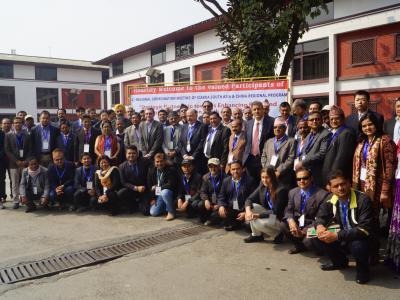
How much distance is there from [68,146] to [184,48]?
56.7 ft

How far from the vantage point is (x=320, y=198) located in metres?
4.63

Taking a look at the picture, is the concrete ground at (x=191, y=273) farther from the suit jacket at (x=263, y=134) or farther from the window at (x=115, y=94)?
the window at (x=115, y=94)

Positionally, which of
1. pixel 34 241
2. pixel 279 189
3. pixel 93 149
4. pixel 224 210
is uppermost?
pixel 93 149

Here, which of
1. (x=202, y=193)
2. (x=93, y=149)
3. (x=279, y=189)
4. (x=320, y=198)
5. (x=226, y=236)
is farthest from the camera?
(x=93, y=149)

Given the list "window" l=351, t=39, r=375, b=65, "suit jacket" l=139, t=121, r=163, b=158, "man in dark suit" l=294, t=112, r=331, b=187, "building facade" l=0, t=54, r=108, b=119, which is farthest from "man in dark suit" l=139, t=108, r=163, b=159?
"building facade" l=0, t=54, r=108, b=119

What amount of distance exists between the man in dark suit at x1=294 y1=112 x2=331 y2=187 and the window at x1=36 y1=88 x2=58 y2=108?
39.8 meters

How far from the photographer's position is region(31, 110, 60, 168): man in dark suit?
826cm

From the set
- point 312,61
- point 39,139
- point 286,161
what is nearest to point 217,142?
point 286,161

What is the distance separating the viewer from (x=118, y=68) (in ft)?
101

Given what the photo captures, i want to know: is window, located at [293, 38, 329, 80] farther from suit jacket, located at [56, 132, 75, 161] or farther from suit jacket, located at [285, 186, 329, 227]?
suit jacket, located at [285, 186, 329, 227]

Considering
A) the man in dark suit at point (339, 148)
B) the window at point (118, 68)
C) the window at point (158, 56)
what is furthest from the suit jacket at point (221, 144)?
the window at point (118, 68)

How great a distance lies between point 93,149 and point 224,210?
364 centimetres

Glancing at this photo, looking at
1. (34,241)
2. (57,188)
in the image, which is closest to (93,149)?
(57,188)

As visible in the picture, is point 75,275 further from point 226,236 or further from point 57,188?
point 57,188
